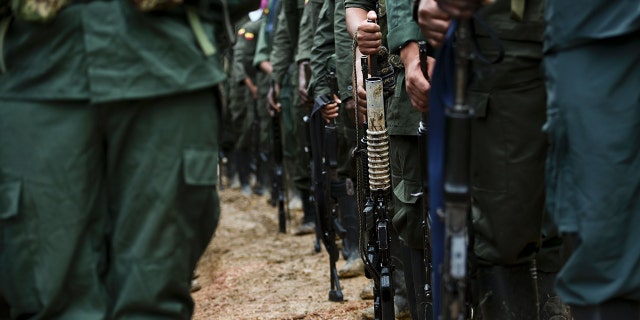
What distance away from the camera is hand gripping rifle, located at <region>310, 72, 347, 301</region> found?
6.71 m

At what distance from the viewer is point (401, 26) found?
12.9ft

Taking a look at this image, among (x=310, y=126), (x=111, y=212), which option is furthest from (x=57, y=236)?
(x=310, y=126)

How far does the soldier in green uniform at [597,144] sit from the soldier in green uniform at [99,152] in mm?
1038

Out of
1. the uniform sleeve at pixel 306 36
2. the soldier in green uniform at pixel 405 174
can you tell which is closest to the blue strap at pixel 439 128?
the soldier in green uniform at pixel 405 174

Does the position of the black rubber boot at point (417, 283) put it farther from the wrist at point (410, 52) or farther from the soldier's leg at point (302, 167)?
A: the soldier's leg at point (302, 167)

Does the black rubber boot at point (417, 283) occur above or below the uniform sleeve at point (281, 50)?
above

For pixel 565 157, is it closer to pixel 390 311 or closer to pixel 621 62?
pixel 621 62

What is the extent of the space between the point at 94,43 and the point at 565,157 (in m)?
1.44

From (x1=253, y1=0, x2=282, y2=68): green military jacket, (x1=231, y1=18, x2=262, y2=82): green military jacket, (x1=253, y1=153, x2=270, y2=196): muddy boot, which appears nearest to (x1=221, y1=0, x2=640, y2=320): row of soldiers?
(x1=253, y1=0, x2=282, y2=68): green military jacket

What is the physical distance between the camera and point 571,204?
10.3ft

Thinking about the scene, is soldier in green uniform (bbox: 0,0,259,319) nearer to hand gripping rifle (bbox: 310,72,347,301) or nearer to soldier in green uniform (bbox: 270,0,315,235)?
hand gripping rifle (bbox: 310,72,347,301)

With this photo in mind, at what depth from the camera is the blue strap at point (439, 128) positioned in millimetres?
3059

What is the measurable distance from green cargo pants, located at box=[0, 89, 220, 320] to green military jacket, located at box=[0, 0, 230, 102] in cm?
7

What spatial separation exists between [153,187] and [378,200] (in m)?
1.86
